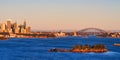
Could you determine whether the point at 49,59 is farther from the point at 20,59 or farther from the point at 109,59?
the point at 109,59

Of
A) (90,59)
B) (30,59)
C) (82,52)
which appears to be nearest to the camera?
(30,59)

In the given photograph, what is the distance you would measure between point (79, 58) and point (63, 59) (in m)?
4.36

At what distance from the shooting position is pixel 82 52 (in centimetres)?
8450

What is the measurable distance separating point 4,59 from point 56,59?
7.27 metres

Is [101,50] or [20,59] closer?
[20,59]

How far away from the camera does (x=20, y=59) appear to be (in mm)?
62656

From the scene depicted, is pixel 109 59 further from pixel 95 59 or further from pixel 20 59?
pixel 20 59

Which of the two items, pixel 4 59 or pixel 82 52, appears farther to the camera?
pixel 82 52

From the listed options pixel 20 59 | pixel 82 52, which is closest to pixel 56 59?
pixel 20 59

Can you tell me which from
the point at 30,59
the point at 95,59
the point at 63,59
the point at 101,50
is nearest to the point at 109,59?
the point at 95,59

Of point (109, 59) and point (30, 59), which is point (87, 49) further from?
point (30, 59)

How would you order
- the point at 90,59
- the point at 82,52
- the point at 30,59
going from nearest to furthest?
the point at 30,59 < the point at 90,59 < the point at 82,52

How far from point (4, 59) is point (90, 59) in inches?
499

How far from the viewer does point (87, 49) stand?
86688 mm
